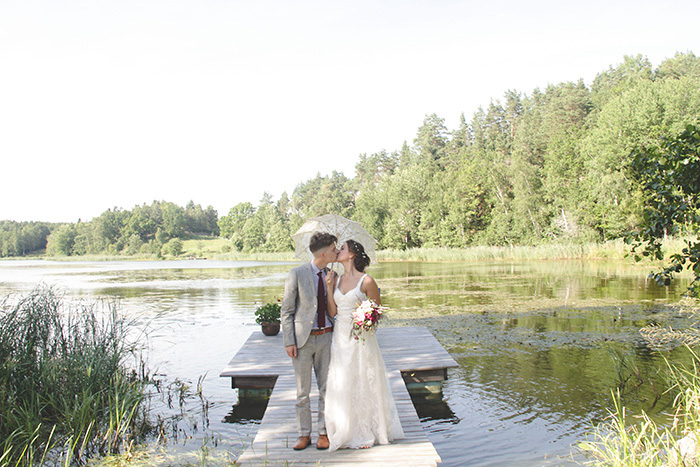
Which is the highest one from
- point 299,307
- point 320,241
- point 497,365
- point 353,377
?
point 320,241

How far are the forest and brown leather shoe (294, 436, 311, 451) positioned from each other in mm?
4556

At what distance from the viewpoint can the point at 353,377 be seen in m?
4.73

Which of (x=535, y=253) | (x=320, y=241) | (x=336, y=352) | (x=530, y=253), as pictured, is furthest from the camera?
(x=530, y=253)

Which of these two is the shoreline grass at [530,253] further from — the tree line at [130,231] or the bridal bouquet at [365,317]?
the tree line at [130,231]

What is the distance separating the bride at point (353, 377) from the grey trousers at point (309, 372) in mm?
86

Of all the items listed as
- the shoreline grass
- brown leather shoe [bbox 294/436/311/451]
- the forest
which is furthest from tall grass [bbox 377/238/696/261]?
brown leather shoe [bbox 294/436/311/451]

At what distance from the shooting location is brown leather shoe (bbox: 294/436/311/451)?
4770 millimetres

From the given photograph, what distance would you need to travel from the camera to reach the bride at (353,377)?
15.4 feet

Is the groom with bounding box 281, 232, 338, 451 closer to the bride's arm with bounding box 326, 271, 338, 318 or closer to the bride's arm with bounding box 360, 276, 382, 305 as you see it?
the bride's arm with bounding box 326, 271, 338, 318

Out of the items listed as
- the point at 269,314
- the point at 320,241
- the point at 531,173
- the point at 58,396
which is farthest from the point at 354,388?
the point at 531,173

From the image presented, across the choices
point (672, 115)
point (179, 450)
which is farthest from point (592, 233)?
point (179, 450)

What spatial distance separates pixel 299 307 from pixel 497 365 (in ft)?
18.6

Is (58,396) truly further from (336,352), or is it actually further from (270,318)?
(270,318)

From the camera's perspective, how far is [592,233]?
4353cm
